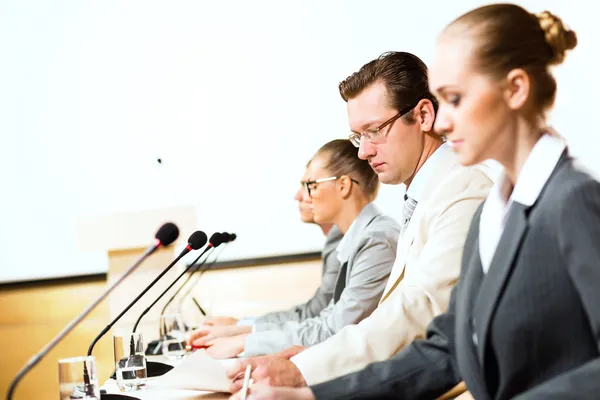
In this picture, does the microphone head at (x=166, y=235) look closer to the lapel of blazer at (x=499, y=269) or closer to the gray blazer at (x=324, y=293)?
the lapel of blazer at (x=499, y=269)

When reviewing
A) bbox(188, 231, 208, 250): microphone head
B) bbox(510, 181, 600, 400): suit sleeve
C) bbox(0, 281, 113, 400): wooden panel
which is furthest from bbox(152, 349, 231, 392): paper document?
bbox(0, 281, 113, 400): wooden panel

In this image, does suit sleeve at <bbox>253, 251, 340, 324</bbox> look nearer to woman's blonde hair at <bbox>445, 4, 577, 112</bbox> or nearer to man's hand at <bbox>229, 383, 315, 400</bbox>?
man's hand at <bbox>229, 383, 315, 400</bbox>

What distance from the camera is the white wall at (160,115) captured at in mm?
5812

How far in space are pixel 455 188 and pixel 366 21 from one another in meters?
3.66

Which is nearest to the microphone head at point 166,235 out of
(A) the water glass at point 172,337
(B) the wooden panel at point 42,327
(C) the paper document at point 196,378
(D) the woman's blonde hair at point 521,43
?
(C) the paper document at point 196,378

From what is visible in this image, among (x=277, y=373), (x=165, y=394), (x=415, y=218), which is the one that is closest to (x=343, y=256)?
(x=415, y=218)

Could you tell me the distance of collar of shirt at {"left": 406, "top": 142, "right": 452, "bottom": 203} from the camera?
253 cm

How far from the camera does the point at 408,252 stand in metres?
2.27

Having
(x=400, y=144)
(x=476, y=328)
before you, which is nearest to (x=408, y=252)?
(x=400, y=144)

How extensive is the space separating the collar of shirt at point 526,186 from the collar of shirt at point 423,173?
1.13m

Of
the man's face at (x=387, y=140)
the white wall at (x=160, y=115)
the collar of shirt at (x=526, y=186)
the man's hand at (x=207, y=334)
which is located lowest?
the man's hand at (x=207, y=334)

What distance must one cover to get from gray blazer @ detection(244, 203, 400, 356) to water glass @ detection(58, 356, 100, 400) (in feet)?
3.49

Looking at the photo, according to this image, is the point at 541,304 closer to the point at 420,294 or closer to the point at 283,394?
the point at 283,394

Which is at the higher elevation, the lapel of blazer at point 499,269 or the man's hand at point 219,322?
the lapel of blazer at point 499,269
